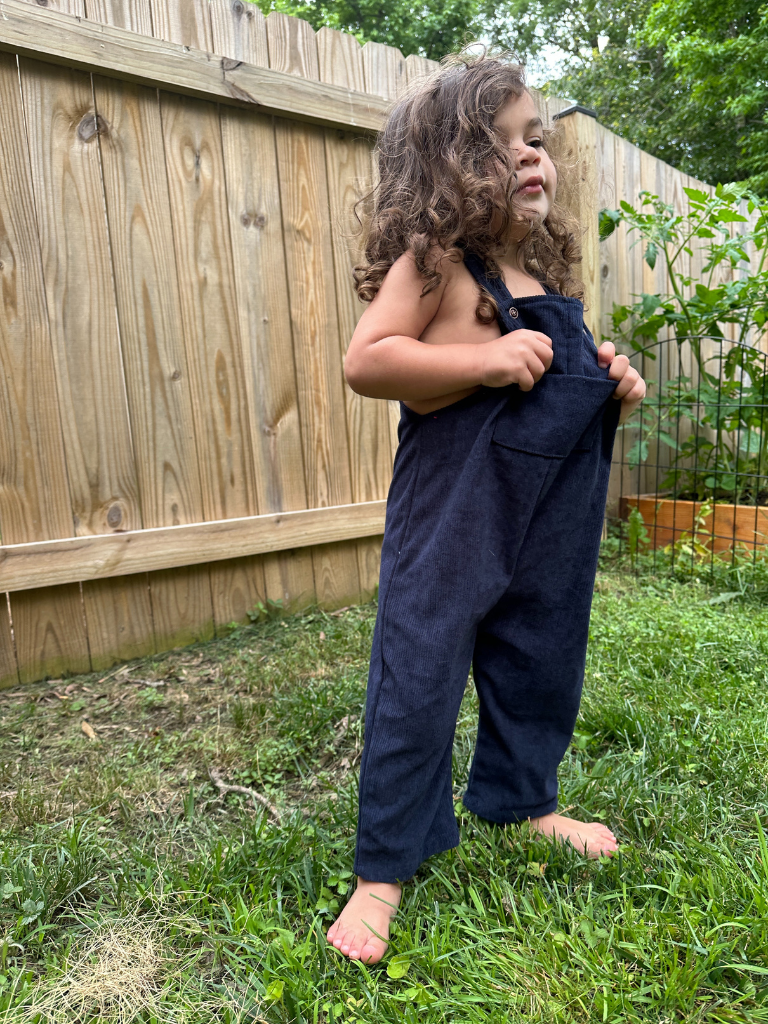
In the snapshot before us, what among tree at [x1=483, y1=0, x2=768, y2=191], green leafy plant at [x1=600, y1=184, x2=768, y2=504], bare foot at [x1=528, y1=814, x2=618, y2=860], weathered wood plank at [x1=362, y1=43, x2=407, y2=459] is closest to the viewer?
bare foot at [x1=528, y1=814, x2=618, y2=860]

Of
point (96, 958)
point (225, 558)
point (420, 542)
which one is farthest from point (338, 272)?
point (96, 958)

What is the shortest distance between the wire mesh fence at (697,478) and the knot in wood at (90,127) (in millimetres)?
2504

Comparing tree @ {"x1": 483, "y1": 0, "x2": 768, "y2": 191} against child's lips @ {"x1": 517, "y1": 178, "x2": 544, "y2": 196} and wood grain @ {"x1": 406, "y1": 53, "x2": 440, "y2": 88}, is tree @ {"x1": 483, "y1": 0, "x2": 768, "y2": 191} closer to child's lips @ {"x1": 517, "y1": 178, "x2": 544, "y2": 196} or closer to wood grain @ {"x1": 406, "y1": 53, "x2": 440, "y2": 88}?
wood grain @ {"x1": 406, "y1": 53, "x2": 440, "y2": 88}

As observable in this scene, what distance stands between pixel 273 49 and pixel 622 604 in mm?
2500

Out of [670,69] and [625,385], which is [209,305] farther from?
[670,69]

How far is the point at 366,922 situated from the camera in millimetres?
1122

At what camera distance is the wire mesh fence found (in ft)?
10.6

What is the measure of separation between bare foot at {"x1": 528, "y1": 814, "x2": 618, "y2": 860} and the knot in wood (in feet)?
7.84

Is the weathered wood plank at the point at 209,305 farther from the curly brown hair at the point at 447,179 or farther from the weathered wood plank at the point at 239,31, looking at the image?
the curly brown hair at the point at 447,179

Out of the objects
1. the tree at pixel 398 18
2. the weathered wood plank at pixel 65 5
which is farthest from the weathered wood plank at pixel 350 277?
the tree at pixel 398 18

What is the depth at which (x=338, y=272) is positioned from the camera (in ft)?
9.29

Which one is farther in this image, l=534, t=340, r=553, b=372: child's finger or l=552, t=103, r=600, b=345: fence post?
l=552, t=103, r=600, b=345: fence post

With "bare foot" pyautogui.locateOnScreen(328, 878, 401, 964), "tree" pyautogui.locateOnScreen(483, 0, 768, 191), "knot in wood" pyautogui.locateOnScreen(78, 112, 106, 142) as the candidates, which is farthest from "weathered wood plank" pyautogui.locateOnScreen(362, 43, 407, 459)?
"tree" pyautogui.locateOnScreen(483, 0, 768, 191)

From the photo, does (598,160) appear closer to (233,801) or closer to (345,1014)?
(233,801)
